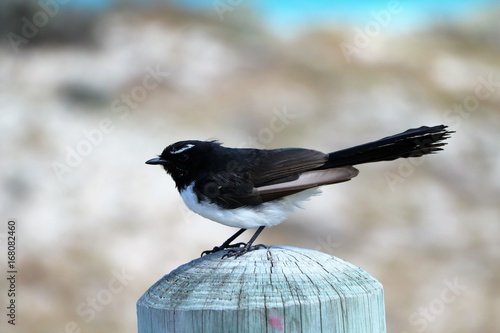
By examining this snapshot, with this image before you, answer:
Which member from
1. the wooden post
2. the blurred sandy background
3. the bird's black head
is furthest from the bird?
the blurred sandy background

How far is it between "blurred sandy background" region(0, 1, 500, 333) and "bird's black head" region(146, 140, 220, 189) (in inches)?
184

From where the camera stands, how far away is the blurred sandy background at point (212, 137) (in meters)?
10.2

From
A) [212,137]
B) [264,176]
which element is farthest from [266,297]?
[212,137]

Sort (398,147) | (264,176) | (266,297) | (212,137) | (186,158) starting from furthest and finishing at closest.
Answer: (212,137) → (186,158) → (264,176) → (398,147) → (266,297)

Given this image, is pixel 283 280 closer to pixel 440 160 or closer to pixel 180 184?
pixel 180 184

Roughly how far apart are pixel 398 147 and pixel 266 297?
1565 mm

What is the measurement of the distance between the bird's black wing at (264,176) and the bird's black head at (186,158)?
18cm

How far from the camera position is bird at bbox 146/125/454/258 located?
416 centimetres

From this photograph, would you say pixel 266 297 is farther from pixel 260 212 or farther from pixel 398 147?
pixel 260 212

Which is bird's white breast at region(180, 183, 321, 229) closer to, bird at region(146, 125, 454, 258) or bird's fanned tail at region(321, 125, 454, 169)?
bird at region(146, 125, 454, 258)

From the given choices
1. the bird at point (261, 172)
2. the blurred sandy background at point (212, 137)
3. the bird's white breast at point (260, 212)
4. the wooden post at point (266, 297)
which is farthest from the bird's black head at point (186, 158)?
the blurred sandy background at point (212, 137)

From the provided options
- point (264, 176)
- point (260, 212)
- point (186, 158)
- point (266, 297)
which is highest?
point (186, 158)

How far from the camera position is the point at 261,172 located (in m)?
4.54

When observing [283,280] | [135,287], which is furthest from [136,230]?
[283,280]
